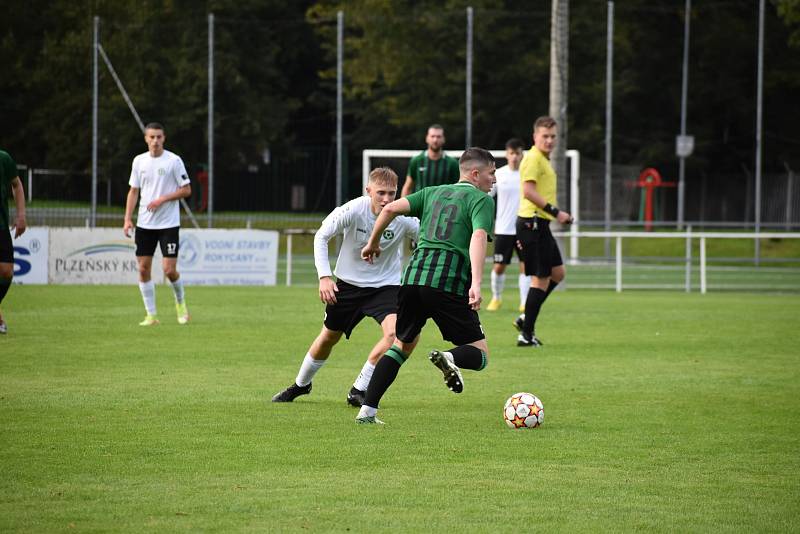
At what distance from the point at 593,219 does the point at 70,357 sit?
2211 cm

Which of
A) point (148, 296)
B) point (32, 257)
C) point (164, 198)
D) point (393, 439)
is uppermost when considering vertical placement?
point (164, 198)

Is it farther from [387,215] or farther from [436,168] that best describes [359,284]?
[436,168]

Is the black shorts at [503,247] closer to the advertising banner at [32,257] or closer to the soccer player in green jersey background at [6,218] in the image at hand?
the soccer player in green jersey background at [6,218]

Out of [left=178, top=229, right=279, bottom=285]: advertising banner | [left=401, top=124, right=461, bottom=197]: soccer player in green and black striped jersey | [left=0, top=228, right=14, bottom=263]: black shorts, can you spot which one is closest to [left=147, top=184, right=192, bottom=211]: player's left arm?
[left=0, top=228, right=14, bottom=263]: black shorts

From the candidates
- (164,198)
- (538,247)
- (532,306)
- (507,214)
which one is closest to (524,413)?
(532,306)

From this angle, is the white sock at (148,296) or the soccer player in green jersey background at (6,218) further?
the white sock at (148,296)

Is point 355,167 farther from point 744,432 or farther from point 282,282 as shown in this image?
point 744,432

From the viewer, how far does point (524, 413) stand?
26.0ft

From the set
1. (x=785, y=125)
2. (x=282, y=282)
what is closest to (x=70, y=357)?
(x=282, y=282)

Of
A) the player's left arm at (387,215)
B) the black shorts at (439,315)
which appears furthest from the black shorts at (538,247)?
the player's left arm at (387,215)

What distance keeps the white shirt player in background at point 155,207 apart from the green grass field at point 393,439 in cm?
105

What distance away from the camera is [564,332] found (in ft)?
48.3

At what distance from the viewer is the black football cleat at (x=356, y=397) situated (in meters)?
8.75

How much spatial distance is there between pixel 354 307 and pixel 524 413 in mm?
1517
